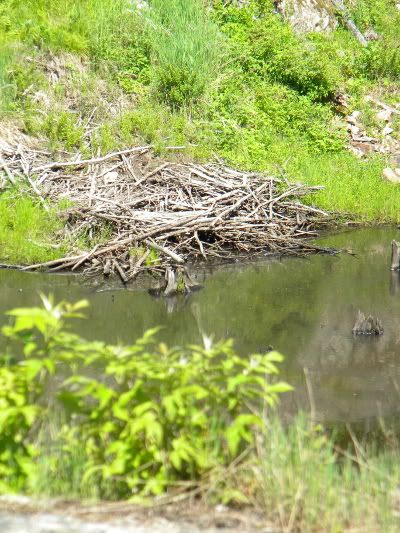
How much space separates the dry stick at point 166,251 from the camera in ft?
37.7

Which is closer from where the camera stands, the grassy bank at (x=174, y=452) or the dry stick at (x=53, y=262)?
the grassy bank at (x=174, y=452)

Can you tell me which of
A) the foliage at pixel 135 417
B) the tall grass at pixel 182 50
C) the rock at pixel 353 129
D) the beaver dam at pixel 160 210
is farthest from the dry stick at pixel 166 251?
the rock at pixel 353 129

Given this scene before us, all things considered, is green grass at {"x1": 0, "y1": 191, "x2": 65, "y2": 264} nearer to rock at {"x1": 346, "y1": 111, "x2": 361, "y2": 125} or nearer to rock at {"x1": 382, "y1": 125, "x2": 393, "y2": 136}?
rock at {"x1": 346, "y1": 111, "x2": 361, "y2": 125}

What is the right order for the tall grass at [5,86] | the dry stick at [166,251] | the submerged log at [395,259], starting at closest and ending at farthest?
1. the dry stick at [166,251]
2. the submerged log at [395,259]
3. the tall grass at [5,86]

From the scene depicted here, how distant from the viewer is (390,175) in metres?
17.5

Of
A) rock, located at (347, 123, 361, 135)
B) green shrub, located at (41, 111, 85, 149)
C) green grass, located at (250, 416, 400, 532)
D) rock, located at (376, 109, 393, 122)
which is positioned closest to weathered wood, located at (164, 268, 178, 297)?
green shrub, located at (41, 111, 85, 149)

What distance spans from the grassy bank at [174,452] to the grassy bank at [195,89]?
1064cm

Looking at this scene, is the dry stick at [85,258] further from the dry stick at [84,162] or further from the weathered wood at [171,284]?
the dry stick at [84,162]


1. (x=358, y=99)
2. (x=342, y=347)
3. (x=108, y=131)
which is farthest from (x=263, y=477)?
(x=358, y=99)

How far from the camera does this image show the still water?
314 inches

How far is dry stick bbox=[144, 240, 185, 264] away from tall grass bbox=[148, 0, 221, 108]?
18.1ft

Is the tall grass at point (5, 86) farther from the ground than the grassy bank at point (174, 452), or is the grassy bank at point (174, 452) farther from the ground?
the grassy bank at point (174, 452)

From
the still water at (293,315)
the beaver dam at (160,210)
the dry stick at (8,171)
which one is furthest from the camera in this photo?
the dry stick at (8,171)

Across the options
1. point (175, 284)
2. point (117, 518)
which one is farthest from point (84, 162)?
point (117, 518)
